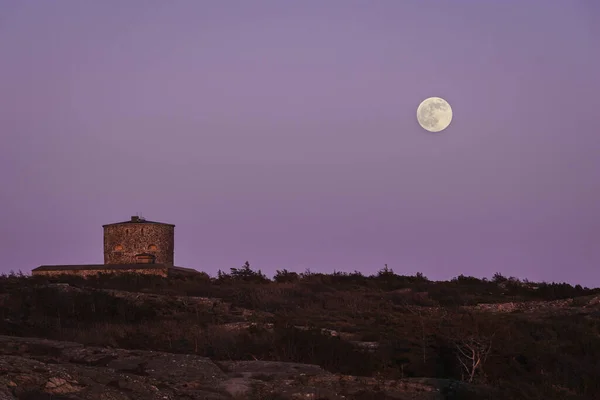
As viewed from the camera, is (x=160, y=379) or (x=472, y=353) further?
(x=472, y=353)

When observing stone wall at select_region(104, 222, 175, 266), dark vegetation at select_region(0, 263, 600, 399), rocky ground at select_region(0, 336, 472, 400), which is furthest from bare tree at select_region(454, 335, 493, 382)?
stone wall at select_region(104, 222, 175, 266)

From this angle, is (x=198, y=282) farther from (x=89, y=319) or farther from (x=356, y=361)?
(x=356, y=361)

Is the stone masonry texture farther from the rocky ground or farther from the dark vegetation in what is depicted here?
the rocky ground

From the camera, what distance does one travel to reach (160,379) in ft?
58.0

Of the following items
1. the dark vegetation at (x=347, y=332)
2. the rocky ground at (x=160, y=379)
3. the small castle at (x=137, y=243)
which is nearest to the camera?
the rocky ground at (x=160, y=379)

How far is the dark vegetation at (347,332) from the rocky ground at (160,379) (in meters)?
1.68

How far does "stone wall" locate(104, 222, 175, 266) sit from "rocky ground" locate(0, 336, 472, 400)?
46759 millimetres

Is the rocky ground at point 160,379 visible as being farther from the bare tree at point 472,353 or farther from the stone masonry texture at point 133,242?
the stone masonry texture at point 133,242

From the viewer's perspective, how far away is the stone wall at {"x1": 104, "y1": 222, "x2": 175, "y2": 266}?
67500 mm

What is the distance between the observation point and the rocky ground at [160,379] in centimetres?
1534

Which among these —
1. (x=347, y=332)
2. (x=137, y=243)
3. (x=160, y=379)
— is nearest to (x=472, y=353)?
(x=347, y=332)

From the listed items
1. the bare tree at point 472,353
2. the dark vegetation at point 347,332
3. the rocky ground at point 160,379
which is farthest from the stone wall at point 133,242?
the bare tree at point 472,353

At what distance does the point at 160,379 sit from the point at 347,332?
30.8ft

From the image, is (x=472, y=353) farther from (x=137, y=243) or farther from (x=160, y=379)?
(x=137, y=243)
